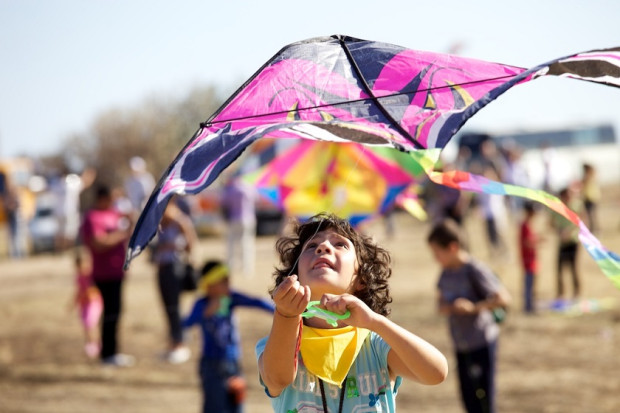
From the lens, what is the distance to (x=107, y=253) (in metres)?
8.97

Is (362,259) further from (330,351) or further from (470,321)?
(470,321)

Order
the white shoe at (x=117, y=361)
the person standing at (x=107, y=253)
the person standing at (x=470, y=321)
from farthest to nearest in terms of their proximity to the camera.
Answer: the white shoe at (x=117, y=361) < the person standing at (x=107, y=253) < the person standing at (x=470, y=321)

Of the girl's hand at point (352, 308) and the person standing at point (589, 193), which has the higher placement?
the person standing at point (589, 193)

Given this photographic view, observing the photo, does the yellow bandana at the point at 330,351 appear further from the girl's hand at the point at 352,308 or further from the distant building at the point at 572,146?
the distant building at the point at 572,146

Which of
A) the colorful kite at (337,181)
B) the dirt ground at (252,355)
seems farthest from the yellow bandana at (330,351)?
the colorful kite at (337,181)

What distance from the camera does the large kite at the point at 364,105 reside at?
2.75 metres

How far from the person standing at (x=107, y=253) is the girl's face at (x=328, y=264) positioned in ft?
20.9

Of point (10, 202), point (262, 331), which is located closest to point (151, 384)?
point (262, 331)

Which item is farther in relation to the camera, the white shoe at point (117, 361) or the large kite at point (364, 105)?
the white shoe at point (117, 361)

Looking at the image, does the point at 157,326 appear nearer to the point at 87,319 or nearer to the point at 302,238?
the point at 87,319

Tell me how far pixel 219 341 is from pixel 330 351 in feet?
11.1

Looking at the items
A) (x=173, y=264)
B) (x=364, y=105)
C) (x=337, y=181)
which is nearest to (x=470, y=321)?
(x=364, y=105)

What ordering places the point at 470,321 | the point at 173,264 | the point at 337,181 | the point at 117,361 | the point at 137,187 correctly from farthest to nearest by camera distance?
the point at 137,187
the point at 117,361
the point at 173,264
the point at 337,181
the point at 470,321

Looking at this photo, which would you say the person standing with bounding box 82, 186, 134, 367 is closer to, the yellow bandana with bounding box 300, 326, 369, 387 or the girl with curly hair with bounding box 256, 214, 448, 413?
the girl with curly hair with bounding box 256, 214, 448, 413
